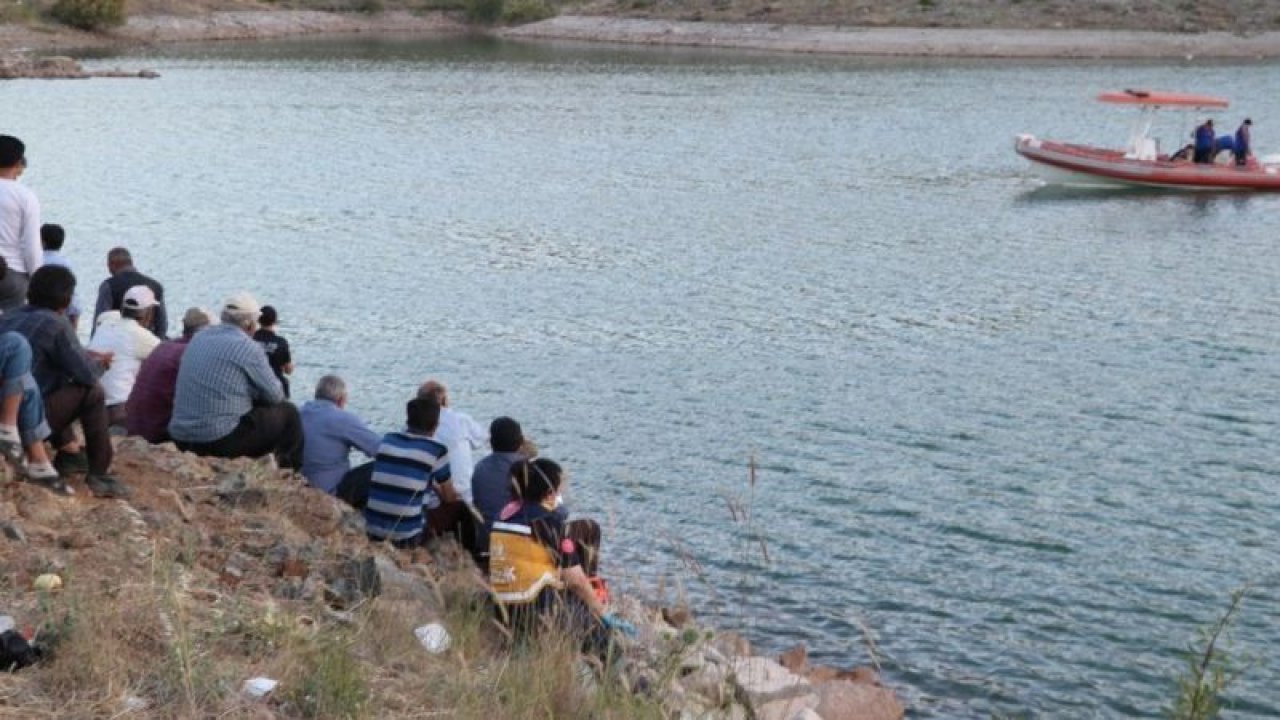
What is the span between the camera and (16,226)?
12.5 meters

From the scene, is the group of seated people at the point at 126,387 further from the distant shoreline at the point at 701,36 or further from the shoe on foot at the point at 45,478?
the distant shoreline at the point at 701,36

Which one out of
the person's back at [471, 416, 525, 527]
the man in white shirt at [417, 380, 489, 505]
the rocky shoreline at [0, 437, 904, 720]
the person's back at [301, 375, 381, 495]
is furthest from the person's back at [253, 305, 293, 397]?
the person's back at [471, 416, 525, 527]

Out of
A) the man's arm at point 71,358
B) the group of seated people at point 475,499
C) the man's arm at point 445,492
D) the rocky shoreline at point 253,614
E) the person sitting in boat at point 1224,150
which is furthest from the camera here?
the person sitting in boat at point 1224,150

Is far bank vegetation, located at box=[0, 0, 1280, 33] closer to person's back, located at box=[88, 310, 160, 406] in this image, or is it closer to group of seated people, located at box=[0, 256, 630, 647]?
person's back, located at box=[88, 310, 160, 406]

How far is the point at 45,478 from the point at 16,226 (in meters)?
3.49

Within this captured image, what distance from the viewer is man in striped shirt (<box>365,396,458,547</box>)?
37.6ft

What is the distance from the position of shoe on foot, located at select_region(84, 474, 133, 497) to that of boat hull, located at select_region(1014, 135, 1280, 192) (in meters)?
35.8

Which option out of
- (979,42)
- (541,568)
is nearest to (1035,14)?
(979,42)

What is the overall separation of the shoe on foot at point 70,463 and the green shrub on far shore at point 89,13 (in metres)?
85.0

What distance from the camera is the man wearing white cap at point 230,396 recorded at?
1178 centimetres

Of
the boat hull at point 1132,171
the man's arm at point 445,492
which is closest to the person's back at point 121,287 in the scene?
the man's arm at point 445,492

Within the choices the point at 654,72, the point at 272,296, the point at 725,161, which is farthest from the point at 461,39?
the point at 272,296

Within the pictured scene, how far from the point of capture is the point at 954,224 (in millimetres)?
36250

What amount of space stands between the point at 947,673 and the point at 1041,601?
1935 millimetres
